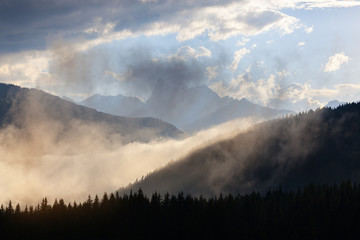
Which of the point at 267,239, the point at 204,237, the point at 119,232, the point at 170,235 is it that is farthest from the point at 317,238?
the point at 119,232

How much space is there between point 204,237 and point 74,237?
5581 centimetres

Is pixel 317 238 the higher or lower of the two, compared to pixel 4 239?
lower

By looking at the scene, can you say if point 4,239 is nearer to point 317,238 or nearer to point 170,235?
point 170,235

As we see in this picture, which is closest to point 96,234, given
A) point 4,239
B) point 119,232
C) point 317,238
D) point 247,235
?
point 119,232

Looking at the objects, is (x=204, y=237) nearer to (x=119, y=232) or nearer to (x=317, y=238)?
(x=119, y=232)

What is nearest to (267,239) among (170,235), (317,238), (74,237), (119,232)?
(317,238)

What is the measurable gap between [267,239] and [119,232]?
6349cm

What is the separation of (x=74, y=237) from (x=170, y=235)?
135 feet

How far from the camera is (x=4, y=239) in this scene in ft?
651

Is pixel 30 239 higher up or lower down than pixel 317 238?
higher up

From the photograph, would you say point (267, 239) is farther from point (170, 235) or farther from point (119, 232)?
point (119, 232)

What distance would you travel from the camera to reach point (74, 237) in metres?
200

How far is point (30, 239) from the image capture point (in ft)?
647

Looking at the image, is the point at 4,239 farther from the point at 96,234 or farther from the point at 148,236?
the point at 148,236
